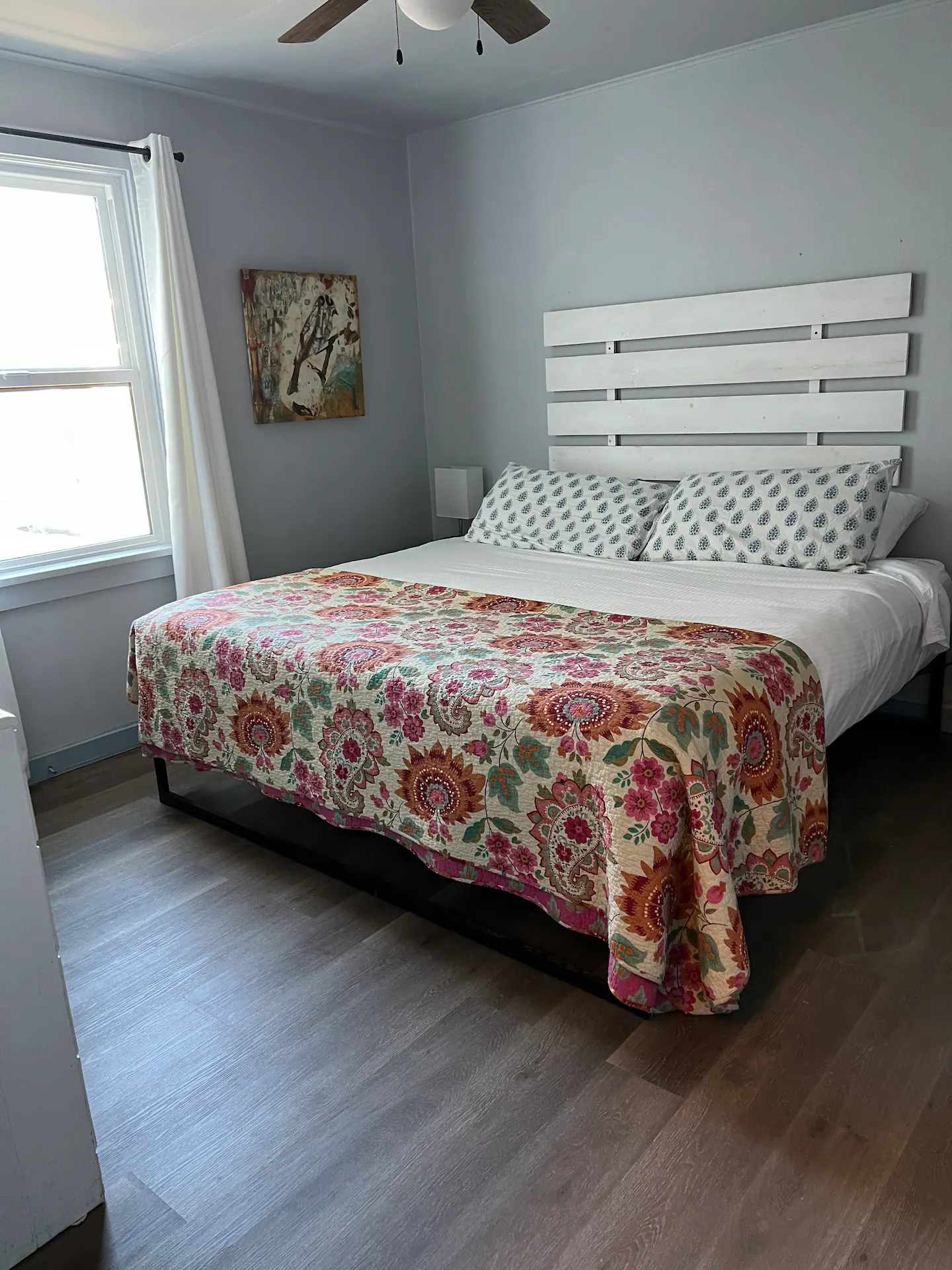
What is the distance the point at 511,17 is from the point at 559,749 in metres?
1.77

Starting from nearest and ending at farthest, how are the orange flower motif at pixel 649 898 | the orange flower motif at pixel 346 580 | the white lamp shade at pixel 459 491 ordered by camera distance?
1. the orange flower motif at pixel 649 898
2. the orange flower motif at pixel 346 580
3. the white lamp shade at pixel 459 491

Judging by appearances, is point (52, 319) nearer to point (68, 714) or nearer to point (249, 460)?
point (249, 460)

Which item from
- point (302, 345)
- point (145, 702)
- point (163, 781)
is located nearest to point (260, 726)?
point (145, 702)

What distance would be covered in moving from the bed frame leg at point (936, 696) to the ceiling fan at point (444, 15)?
7.87ft

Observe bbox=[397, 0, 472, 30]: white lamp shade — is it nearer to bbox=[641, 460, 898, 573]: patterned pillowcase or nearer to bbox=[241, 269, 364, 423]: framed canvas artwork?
bbox=[641, 460, 898, 573]: patterned pillowcase

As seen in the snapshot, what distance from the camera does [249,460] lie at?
154 inches

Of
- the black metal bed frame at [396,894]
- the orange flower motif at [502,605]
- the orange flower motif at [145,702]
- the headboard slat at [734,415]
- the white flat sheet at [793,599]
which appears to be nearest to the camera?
the black metal bed frame at [396,894]

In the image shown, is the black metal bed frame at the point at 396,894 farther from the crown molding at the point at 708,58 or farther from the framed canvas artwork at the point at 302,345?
the crown molding at the point at 708,58

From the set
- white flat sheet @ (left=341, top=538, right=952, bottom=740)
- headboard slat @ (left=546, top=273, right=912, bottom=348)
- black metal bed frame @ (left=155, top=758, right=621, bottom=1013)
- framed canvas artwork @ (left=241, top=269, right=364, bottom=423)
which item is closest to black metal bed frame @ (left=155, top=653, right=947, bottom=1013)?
black metal bed frame @ (left=155, top=758, right=621, bottom=1013)

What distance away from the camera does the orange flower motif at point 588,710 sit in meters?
1.85

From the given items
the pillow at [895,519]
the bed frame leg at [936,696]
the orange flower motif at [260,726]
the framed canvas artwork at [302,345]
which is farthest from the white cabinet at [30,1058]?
the bed frame leg at [936,696]

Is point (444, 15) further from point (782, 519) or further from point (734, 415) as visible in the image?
point (734, 415)

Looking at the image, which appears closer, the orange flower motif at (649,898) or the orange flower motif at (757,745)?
the orange flower motif at (649,898)

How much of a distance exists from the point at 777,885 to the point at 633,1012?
419mm
